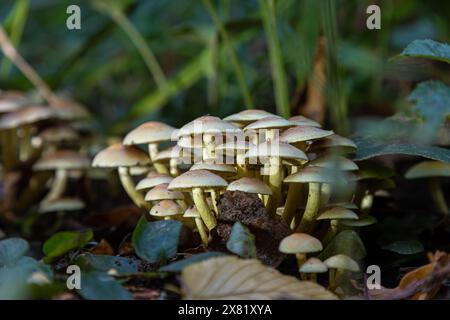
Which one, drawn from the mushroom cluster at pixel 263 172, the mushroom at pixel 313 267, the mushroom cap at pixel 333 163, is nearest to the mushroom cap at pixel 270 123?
the mushroom cluster at pixel 263 172

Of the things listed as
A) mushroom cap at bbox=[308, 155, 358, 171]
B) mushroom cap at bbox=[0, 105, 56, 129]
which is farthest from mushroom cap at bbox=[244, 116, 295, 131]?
mushroom cap at bbox=[0, 105, 56, 129]

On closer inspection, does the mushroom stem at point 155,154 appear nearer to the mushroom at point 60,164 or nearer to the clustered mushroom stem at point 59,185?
the mushroom at point 60,164

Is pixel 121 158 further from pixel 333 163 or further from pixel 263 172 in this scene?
pixel 333 163

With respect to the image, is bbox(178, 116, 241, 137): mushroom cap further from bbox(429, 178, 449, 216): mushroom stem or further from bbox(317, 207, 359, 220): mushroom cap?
bbox(429, 178, 449, 216): mushroom stem

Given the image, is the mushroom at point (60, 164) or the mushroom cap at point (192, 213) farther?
the mushroom at point (60, 164)

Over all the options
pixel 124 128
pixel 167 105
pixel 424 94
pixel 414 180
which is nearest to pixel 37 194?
pixel 124 128
